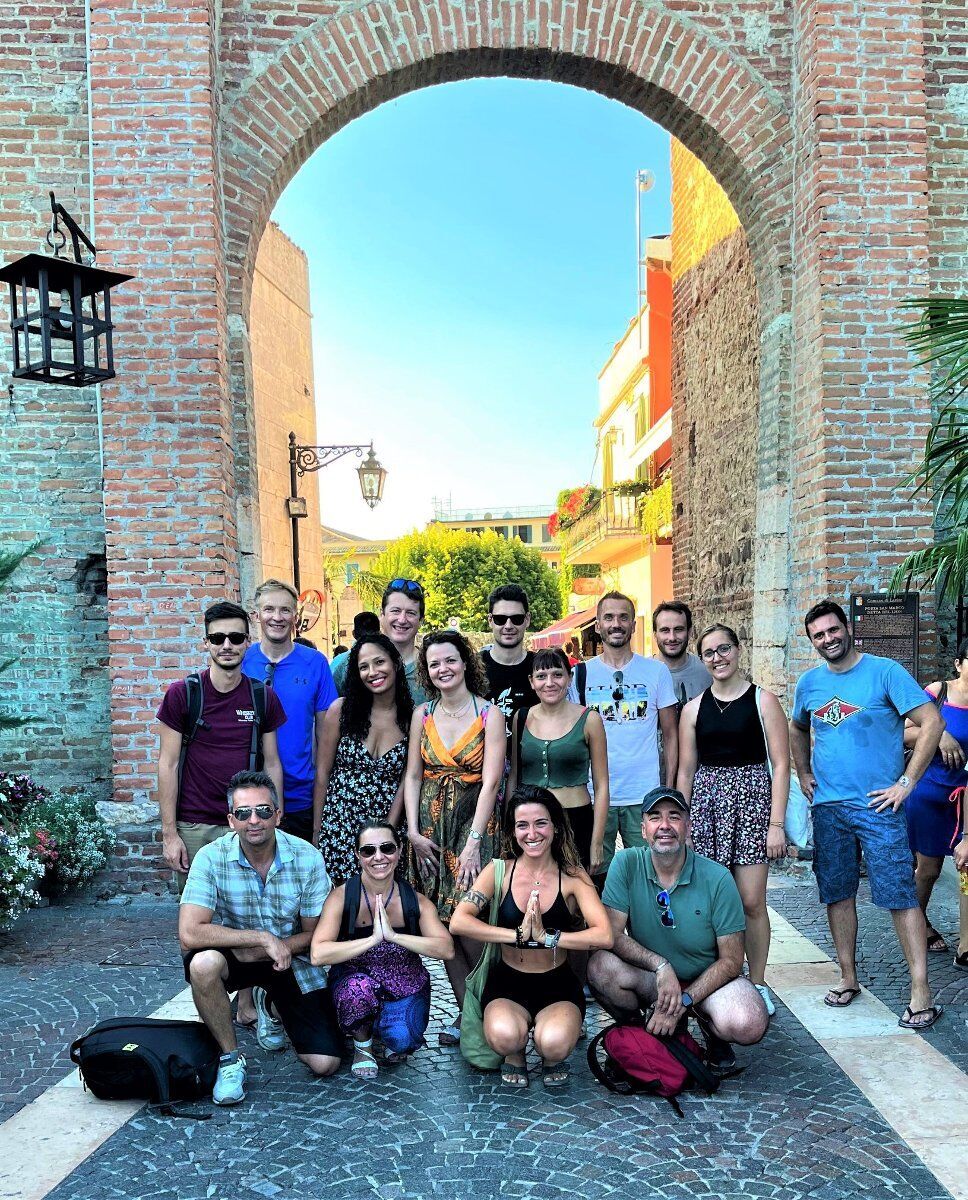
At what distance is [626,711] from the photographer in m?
5.28

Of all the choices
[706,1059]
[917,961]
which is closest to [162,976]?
[706,1059]

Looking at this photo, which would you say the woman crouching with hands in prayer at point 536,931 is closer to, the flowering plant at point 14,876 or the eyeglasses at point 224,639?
the eyeglasses at point 224,639

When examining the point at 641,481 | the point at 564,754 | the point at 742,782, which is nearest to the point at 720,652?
the point at 742,782

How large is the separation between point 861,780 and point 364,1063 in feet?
7.95

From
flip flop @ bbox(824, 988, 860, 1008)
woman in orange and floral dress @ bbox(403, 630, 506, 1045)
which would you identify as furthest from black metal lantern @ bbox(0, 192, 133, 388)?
flip flop @ bbox(824, 988, 860, 1008)

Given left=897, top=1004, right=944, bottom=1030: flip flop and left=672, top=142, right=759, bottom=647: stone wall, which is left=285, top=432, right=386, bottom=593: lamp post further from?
left=897, top=1004, right=944, bottom=1030: flip flop

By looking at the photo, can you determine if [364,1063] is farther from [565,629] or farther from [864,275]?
[565,629]

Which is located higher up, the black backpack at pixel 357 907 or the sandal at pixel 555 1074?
the black backpack at pixel 357 907

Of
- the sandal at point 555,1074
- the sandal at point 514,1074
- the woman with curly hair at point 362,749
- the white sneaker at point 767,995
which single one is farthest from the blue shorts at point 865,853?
the woman with curly hair at point 362,749

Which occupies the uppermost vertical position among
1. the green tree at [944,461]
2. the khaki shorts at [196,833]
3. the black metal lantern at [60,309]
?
the black metal lantern at [60,309]

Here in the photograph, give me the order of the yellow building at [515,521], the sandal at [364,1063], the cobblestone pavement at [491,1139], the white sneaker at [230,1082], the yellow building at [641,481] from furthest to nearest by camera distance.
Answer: the yellow building at [515,521] < the yellow building at [641,481] < the sandal at [364,1063] < the white sneaker at [230,1082] < the cobblestone pavement at [491,1139]

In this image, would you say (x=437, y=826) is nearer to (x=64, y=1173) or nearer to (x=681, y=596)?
(x=64, y=1173)

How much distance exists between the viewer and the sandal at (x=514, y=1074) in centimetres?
411

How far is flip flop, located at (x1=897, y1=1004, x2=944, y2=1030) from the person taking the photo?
457 centimetres
